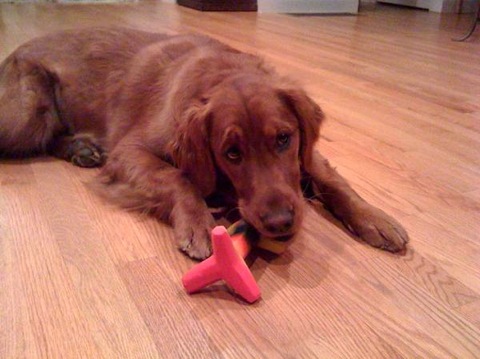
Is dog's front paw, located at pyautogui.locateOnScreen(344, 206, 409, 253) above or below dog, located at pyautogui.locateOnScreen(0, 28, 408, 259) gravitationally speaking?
below

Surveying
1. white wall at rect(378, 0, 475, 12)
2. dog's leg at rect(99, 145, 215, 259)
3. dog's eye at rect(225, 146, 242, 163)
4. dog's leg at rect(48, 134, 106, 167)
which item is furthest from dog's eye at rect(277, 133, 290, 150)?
white wall at rect(378, 0, 475, 12)

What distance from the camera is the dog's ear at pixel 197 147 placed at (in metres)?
1.86

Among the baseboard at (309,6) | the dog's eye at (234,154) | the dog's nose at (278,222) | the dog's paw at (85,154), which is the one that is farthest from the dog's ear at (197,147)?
the baseboard at (309,6)

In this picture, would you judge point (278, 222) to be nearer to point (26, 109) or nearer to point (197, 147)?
point (197, 147)

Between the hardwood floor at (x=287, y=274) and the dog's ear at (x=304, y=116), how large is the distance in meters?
0.26

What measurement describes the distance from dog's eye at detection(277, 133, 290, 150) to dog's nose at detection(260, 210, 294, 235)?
29cm

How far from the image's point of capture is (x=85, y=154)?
2.51m

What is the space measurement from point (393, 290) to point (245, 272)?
48 centimetres

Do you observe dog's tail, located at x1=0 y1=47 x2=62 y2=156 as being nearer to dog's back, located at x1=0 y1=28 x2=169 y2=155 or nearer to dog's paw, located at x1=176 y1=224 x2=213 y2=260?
dog's back, located at x1=0 y1=28 x2=169 y2=155

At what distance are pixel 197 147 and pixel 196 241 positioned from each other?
0.37 meters

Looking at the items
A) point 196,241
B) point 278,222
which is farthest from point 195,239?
point 278,222

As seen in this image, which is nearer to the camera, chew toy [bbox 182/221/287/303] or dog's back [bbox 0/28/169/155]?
chew toy [bbox 182/221/287/303]

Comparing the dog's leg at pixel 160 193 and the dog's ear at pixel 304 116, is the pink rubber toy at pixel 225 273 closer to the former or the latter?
the dog's leg at pixel 160 193

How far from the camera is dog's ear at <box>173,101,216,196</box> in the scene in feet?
6.09
